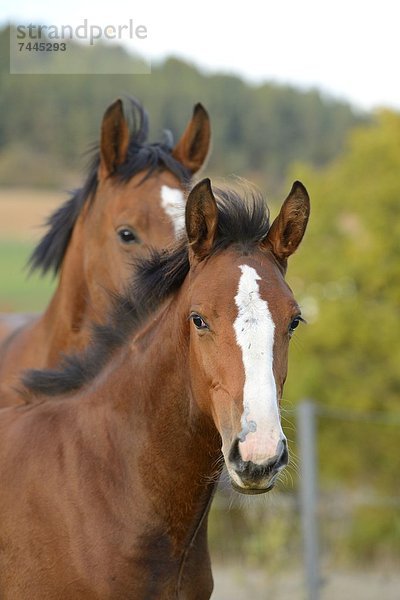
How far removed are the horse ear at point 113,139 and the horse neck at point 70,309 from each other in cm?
32

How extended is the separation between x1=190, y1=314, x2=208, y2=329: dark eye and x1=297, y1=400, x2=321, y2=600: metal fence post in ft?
16.4

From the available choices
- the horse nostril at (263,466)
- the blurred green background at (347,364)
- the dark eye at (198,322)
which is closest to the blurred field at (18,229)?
the blurred green background at (347,364)

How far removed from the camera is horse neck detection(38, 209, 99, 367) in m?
4.71

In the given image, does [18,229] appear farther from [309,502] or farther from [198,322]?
[198,322]

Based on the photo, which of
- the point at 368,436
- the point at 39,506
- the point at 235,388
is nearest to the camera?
the point at 235,388

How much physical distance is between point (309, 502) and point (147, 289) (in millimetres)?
4845

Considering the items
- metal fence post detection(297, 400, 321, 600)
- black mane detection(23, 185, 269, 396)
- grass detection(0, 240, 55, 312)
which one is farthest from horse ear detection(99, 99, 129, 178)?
grass detection(0, 240, 55, 312)

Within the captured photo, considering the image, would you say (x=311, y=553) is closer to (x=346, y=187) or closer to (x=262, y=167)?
(x=346, y=187)

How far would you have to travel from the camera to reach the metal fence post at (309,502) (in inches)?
301

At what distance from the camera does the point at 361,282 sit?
1599cm

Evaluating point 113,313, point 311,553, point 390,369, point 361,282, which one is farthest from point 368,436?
point 113,313

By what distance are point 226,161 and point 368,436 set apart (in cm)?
1247

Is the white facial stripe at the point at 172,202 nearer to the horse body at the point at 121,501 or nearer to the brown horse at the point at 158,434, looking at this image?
the brown horse at the point at 158,434

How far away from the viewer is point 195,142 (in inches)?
201
